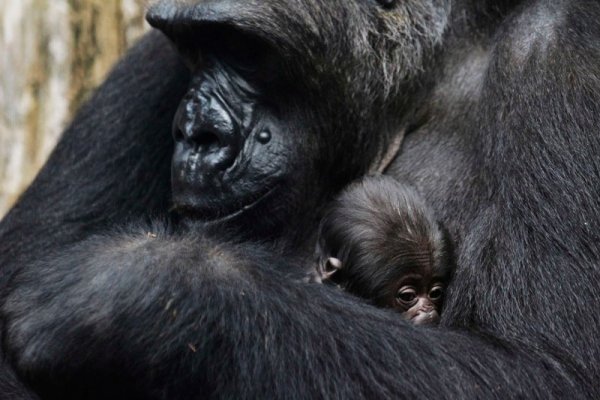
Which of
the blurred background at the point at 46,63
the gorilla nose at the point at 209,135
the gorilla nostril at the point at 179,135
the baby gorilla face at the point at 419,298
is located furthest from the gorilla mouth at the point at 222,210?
the blurred background at the point at 46,63

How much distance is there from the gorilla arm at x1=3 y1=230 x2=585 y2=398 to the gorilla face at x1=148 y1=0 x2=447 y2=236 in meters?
0.77

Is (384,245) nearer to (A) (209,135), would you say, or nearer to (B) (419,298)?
(B) (419,298)

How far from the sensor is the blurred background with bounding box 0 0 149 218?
315 inches

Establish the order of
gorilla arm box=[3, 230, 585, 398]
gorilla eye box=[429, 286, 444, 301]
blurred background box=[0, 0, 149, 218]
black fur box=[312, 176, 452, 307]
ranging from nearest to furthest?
gorilla arm box=[3, 230, 585, 398] → black fur box=[312, 176, 452, 307] → gorilla eye box=[429, 286, 444, 301] → blurred background box=[0, 0, 149, 218]

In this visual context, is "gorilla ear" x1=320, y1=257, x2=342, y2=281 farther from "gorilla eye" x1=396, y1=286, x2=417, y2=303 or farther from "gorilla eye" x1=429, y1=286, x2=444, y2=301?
"gorilla eye" x1=429, y1=286, x2=444, y2=301

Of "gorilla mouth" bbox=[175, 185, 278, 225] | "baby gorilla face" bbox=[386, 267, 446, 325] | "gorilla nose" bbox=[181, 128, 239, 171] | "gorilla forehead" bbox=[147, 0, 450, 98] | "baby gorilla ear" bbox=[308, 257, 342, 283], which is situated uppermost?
"gorilla forehead" bbox=[147, 0, 450, 98]

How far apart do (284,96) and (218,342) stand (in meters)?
1.46

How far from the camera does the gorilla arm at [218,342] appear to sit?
4.55 meters

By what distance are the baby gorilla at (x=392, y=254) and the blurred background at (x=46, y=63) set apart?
310cm

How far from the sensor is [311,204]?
5805 millimetres

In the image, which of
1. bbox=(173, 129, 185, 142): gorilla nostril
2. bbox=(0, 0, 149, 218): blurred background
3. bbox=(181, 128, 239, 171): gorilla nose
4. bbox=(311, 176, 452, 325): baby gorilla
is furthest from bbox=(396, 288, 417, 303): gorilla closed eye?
bbox=(0, 0, 149, 218): blurred background

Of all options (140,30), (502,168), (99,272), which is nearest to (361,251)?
(502,168)

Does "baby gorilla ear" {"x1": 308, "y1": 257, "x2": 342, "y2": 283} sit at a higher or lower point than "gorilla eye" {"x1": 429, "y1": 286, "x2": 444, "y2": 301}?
higher

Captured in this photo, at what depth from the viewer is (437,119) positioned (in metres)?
5.79
